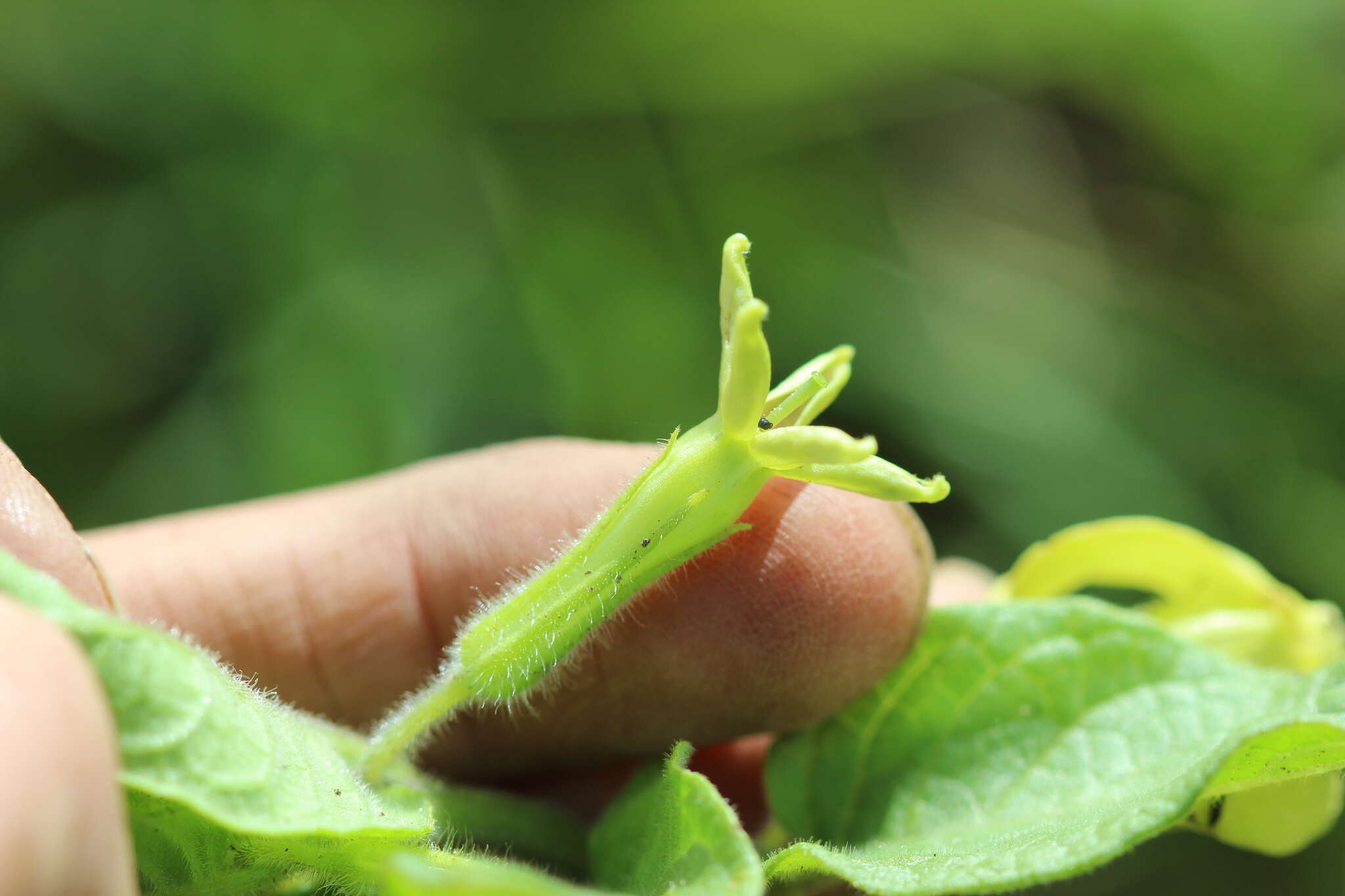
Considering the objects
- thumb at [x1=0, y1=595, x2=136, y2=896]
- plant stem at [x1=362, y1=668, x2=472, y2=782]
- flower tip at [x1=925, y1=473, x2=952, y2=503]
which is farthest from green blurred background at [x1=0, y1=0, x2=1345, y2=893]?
thumb at [x1=0, y1=595, x2=136, y2=896]

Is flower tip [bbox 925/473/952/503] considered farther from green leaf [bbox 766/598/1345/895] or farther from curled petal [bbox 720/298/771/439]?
green leaf [bbox 766/598/1345/895]

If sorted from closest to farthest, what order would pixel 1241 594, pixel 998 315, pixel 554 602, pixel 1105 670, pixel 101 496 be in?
pixel 554 602
pixel 1105 670
pixel 1241 594
pixel 101 496
pixel 998 315

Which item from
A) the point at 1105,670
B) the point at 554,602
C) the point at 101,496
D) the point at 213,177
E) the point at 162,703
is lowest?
the point at 101,496

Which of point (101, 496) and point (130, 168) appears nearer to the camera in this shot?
point (101, 496)

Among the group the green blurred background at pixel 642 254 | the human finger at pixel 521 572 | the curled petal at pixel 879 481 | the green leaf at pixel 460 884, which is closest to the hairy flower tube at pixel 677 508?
the curled petal at pixel 879 481

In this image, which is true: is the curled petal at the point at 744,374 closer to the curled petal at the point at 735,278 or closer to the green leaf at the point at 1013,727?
the curled petal at the point at 735,278

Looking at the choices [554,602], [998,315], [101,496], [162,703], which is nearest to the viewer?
[162,703]

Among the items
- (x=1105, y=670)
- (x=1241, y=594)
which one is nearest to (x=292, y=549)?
(x=1105, y=670)

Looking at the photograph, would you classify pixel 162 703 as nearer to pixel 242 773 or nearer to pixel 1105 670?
pixel 242 773
